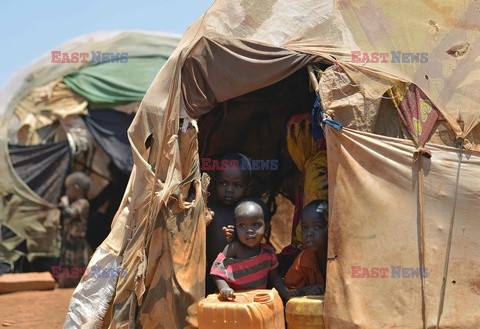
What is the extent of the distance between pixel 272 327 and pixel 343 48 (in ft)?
6.90

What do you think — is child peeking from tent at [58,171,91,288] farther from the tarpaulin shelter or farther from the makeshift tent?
the tarpaulin shelter

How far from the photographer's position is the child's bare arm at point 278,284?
597cm

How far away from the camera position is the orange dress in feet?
19.6

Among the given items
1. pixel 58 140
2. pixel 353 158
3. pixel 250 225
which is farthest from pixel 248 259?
pixel 58 140

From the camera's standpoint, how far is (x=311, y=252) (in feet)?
19.8

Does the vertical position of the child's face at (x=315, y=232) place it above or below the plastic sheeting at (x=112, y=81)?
below

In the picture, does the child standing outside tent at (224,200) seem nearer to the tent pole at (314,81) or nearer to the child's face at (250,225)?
the child's face at (250,225)

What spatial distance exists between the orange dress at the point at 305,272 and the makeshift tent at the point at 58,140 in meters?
6.89

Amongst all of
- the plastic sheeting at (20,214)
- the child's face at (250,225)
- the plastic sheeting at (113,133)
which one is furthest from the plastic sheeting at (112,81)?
the child's face at (250,225)

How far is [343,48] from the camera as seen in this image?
5.97 meters

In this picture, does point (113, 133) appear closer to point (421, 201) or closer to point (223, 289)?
point (223, 289)

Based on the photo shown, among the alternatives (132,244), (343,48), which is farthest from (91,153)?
(343,48)

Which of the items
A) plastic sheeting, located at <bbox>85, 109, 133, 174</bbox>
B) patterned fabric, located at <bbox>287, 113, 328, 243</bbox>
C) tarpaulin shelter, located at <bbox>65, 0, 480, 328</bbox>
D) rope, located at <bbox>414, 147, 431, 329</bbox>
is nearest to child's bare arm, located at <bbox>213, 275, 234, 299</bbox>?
tarpaulin shelter, located at <bbox>65, 0, 480, 328</bbox>

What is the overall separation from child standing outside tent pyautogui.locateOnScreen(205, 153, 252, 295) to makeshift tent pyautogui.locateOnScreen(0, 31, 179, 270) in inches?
236
